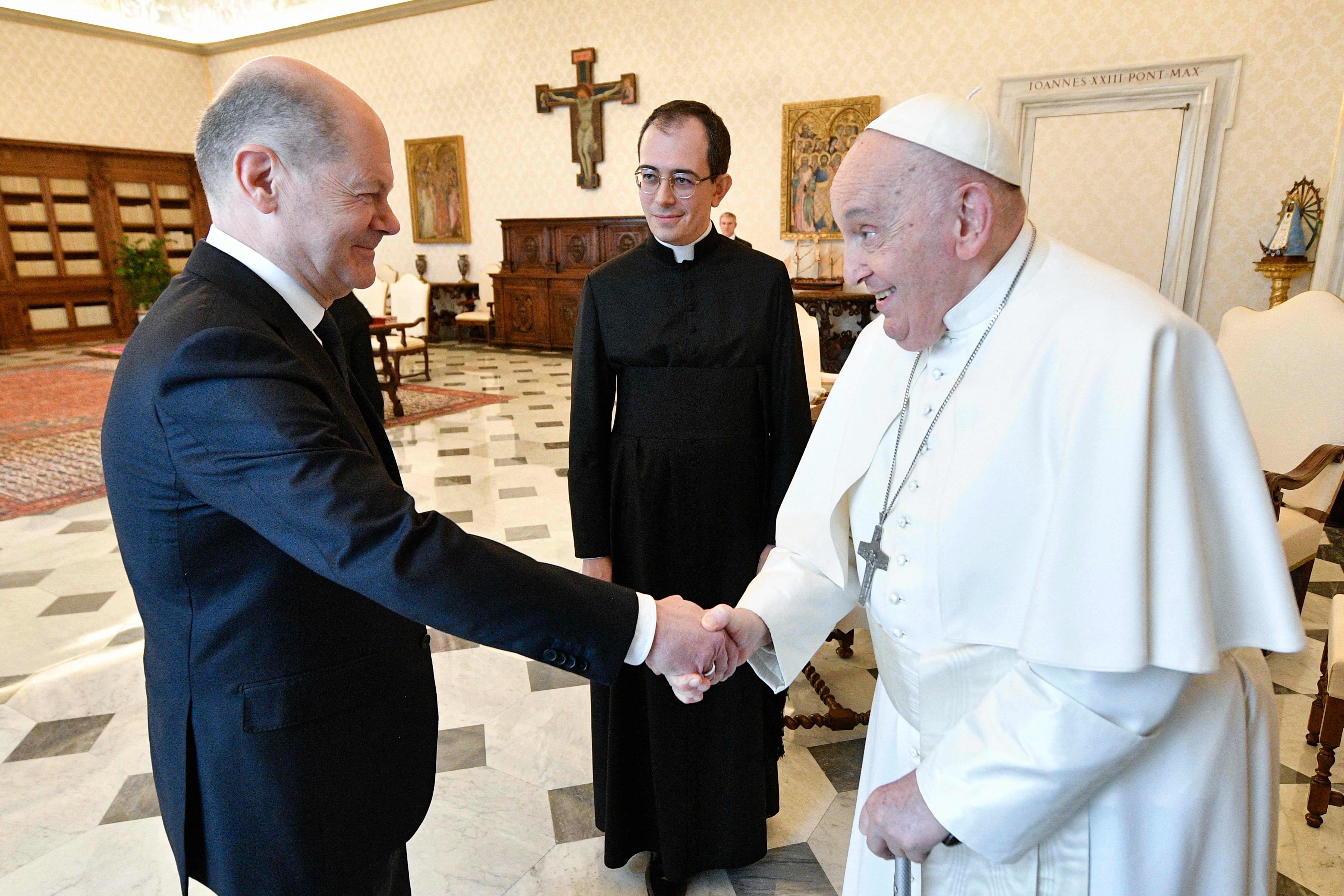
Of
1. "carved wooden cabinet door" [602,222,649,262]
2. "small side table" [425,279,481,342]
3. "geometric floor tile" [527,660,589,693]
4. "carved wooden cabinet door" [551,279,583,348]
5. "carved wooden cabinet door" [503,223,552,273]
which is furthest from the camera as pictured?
"small side table" [425,279,481,342]

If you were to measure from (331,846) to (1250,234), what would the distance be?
9149 millimetres

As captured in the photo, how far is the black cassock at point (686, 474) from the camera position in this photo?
2.00 m

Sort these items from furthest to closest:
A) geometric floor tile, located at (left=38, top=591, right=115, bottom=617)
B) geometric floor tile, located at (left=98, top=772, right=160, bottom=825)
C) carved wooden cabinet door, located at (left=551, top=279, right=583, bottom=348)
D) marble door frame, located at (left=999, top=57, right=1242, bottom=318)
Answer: carved wooden cabinet door, located at (left=551, top=279, right=583, bottom=348), marble door frame, located at (left=999, top=57, right=1242, bottom=318), geometric floor tile, located at (left=38, top=591, right=115, bottom=617), geometric floor tile, located at (left=98, top=772, right=160, bottom=825)

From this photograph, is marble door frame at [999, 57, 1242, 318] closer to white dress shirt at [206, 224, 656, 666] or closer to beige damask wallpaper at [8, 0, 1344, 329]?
beige damask wallpaper at [8, 0, 1344, 329]

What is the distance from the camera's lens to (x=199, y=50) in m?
14.8

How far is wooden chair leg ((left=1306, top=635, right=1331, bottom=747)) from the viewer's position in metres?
2.53

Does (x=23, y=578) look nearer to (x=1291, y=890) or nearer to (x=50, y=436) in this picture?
(x=50, y=436)

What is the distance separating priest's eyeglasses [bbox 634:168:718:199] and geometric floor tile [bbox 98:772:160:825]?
7.67ft

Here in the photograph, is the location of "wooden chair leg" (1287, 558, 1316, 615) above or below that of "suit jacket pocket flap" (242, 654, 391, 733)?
below

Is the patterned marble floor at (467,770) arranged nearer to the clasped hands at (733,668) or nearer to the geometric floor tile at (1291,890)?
A: the geometric floor tile at (1291,890)

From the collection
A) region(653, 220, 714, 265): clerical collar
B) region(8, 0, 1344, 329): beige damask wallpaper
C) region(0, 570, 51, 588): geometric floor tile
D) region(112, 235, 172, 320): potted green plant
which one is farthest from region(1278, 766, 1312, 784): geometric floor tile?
region(112, 235, 172, 320): potted green plant

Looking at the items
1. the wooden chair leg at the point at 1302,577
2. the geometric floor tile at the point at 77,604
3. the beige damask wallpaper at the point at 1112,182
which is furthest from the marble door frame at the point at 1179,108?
the geometric floor tile at the point at 77,604

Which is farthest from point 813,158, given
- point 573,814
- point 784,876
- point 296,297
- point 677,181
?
point 296,297

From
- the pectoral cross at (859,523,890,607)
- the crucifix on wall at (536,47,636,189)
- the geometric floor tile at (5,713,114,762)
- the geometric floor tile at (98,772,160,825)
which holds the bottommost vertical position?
the geometric floor tile at (98,772,160,825)
